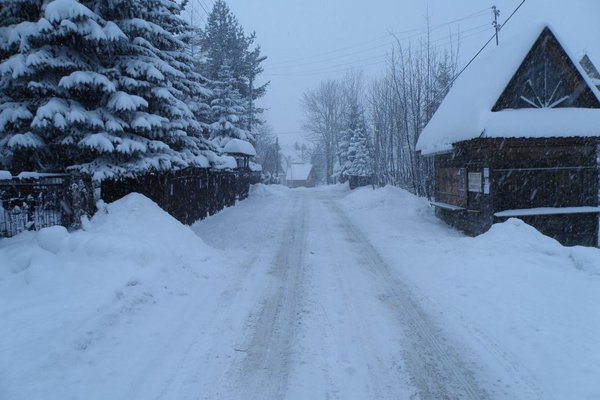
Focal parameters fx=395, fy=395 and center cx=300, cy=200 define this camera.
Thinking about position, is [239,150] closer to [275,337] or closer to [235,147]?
[235,147]

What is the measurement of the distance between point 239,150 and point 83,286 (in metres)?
22.0

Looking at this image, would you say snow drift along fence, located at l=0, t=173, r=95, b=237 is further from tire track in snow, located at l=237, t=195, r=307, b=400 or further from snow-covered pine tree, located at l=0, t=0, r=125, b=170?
tire track in snow, located at l=237, t=195, r=307, b=400

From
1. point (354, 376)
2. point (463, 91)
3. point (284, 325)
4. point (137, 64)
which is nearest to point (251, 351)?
point (284, 325)

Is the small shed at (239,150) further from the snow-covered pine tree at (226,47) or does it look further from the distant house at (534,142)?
the distant house at (534,142)

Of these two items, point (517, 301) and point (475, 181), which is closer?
point (517, 301)

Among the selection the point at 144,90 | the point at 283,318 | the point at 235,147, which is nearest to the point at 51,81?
the point at 144,90

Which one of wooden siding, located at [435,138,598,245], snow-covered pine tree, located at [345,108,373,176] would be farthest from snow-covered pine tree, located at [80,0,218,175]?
snow-covered pine tree, located at [345,108,373,176]

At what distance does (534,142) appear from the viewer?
40.4 feet

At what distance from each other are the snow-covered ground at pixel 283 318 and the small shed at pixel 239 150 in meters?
18.1

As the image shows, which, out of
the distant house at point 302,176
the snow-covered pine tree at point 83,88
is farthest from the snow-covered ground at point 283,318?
the distant house at point 302,176

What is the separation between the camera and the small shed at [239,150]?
2716cm

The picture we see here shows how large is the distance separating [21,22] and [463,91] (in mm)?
14116

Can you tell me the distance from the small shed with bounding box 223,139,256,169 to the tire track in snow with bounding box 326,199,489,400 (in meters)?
21.4

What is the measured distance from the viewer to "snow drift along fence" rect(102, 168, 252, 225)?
Answer: 10.8 metres
